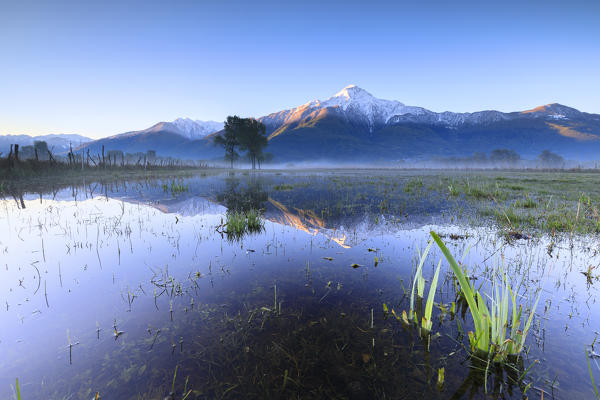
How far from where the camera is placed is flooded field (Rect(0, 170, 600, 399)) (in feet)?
9.07

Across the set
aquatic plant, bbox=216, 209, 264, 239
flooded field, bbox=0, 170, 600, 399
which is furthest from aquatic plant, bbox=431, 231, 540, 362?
aquatic plant, bbox=216, 209, 264, 239

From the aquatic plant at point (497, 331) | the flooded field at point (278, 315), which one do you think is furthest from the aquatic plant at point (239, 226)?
the aquatic plant at point (497, 331)

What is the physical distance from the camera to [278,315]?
4074 millimetres

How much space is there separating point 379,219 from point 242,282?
25.6 feet

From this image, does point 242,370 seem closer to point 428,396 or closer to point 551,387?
point 428,396

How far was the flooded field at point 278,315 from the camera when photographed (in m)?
2.76

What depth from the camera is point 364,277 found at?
549 cm

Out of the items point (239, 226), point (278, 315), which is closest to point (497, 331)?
point (278, 315)

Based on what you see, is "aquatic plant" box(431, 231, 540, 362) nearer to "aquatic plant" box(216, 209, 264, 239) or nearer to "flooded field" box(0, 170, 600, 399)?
"flooded field" box(0, 170, 600, 399)

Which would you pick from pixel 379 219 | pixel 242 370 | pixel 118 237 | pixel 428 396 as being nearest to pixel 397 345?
pixel 428 396

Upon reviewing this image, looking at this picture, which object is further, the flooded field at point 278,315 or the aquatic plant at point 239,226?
the aquatic plant at point 239,226

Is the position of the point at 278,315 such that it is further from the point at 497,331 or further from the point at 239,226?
the point at 239,226

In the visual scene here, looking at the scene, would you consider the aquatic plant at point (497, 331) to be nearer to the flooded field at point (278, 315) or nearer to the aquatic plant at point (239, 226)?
the flooded field at point (278, 315)

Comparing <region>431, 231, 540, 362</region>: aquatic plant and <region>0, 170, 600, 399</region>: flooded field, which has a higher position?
<region>431, 231, 540, 362</region>: aquatic plant
